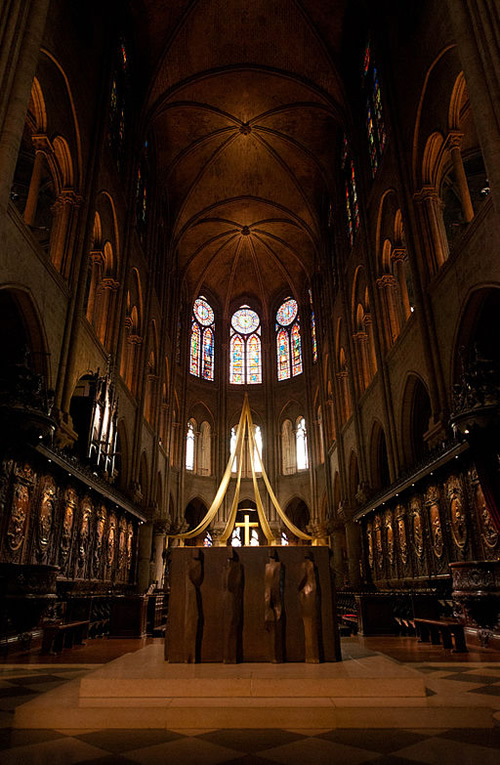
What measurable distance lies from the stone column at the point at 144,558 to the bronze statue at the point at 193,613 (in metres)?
15.5

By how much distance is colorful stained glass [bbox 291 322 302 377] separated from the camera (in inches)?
1310

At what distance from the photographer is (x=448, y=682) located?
4.74 metres

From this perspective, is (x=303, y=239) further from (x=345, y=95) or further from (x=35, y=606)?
(x=35, y=606)

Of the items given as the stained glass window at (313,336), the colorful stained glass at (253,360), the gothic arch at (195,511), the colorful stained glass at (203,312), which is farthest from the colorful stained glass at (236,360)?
the gothic arch at (195,511)

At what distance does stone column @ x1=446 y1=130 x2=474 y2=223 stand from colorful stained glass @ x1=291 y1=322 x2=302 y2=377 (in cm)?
2086

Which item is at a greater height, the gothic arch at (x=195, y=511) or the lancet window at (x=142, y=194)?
the lancet window at (x=142, y=194)

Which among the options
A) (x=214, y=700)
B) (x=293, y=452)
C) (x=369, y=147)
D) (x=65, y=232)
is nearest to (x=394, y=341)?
(x=369, y=147)

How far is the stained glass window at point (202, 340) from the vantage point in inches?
1325

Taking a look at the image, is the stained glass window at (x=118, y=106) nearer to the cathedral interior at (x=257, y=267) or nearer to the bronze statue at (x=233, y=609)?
the cathedral interior at (x=257, y=267)

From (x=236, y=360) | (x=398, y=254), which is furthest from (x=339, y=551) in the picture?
(x=236, y=360)

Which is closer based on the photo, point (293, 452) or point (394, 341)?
point (394, 341)

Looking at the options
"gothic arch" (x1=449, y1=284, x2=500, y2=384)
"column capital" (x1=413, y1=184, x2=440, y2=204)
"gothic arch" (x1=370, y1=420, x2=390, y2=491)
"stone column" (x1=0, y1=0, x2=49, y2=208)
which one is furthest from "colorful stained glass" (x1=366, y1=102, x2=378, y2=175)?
"stone column" (x1=0, y1=0, x2=49, y2=208)

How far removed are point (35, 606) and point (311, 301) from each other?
84.4 ft

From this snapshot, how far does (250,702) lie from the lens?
3.66 metres
